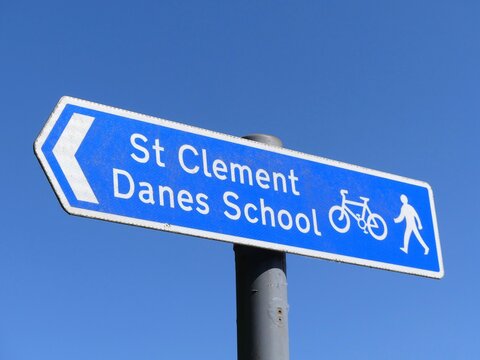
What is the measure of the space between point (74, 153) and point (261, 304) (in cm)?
79

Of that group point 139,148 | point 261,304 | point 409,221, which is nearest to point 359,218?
point 409,221

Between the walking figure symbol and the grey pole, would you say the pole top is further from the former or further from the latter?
the walking figure symbol

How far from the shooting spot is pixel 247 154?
2.83 meters

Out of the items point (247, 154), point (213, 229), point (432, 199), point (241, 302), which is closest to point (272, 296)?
point (241, 302)

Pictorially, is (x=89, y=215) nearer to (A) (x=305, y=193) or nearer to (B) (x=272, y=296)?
(B) (x=272, y=296)

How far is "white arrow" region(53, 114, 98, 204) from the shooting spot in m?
2.40

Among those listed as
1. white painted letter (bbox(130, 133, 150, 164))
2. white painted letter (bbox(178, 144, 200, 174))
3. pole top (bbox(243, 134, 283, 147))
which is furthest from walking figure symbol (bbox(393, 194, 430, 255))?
white painted letter (bbox(130, 133, 150, 164))

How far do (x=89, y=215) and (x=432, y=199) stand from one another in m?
1.56

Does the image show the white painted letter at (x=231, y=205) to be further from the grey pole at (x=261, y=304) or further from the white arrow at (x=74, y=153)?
the white arrow at (x=74, y=153)

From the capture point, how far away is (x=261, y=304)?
2.59 m

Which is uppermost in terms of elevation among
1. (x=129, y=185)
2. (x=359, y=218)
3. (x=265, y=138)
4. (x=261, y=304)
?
(x=265, y=138)

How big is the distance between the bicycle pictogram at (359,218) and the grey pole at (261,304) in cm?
28

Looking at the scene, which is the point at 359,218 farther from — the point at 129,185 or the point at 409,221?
the point at 129,185

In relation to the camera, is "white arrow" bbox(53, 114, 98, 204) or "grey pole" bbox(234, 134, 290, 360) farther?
"grey pole" bbox(234, 134, 290, 360)
